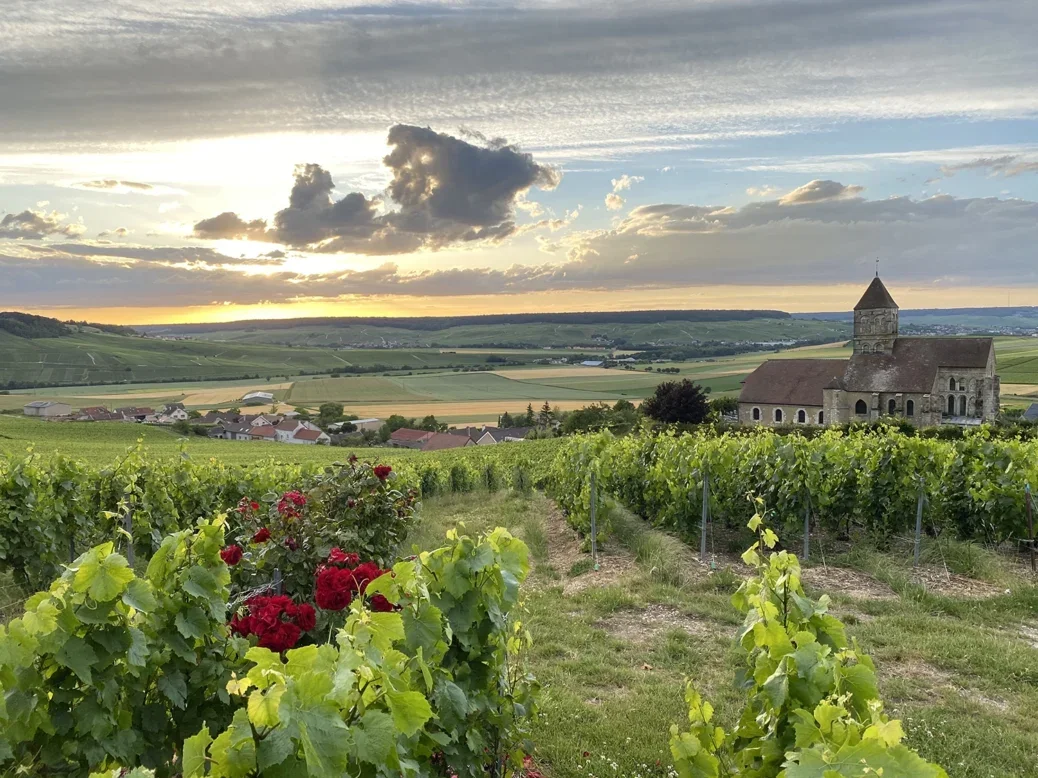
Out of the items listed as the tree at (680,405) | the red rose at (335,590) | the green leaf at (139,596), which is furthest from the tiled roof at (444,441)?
the green leaf at (139,596)

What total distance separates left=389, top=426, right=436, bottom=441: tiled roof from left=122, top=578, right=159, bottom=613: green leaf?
59.9 m

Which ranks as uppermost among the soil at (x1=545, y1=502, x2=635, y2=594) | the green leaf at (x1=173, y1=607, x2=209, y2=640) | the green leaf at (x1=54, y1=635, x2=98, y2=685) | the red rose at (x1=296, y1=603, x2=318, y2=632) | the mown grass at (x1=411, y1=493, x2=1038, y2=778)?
the green leaf at (x1=54, y1=635, x2=98, y2=685)

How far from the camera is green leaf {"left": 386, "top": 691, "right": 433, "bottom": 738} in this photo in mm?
2129

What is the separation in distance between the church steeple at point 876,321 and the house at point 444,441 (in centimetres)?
3707

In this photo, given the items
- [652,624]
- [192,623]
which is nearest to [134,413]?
[652,624]

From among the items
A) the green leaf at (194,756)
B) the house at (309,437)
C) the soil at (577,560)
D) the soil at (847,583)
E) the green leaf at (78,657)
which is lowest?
the house at (309,437)

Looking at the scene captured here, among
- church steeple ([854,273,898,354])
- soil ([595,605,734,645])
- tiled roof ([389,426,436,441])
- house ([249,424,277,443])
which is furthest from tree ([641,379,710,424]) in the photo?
soil ([595,605,734,645])

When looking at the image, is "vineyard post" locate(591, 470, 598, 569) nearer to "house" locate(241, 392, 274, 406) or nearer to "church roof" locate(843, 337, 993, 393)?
"church roof" locate(843, 337, 993, 393)

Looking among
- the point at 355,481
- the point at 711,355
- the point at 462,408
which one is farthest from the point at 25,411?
the point at 711,355

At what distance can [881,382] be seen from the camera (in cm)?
5459

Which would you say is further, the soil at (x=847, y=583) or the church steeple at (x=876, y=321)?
the church steeple at (x=876, y=321)

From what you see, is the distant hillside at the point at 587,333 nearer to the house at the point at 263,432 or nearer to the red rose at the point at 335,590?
the house at the point at 263,432

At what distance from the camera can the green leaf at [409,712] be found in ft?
6.98

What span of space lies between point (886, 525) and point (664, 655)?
6.17 m
